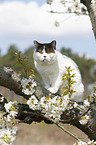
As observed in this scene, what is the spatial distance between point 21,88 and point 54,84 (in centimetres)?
63

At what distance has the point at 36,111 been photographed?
1680mm

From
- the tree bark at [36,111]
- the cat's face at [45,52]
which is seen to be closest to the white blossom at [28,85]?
the tree bark at [36,111]

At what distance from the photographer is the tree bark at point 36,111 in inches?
65.3

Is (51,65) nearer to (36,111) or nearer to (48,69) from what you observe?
(48,69)

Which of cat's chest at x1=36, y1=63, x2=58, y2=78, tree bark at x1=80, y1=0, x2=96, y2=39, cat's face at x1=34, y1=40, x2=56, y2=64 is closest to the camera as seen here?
tree bark at x1=80, y1=0, x2=96, y2=39

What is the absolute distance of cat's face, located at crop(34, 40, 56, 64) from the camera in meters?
2.08

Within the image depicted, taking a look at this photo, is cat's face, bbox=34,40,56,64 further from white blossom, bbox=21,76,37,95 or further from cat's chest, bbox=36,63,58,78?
white blossom, bbox=21,76,37,95

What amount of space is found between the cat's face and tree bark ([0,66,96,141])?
1.29 ft

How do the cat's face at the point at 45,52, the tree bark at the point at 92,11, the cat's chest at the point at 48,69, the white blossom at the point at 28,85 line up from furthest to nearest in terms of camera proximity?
1. the cat's chest at the point at 48,69
2. the cat's face at the point at 45,52
3. the tree bark at the point at 92,11
4. the white blossom at the point at 28,85

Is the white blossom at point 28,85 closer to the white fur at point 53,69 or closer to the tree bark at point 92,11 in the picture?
the white fur at point 53,69

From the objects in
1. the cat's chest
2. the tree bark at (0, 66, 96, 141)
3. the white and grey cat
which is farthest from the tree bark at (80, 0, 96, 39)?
the tree bark at (0, 66, 96, 141)

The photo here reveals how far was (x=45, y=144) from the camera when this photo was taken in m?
6.78

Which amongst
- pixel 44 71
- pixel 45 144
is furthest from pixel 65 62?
pixel 45 144

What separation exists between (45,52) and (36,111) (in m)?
0.72
